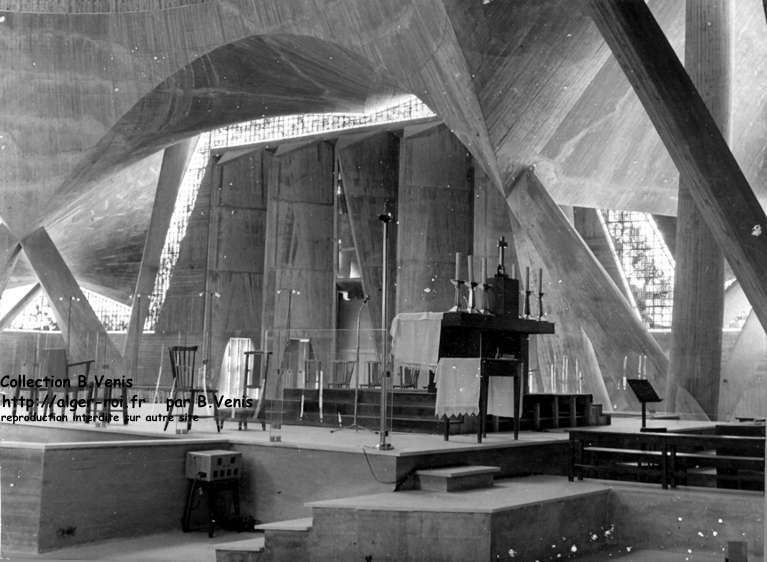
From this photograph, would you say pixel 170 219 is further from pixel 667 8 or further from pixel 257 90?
pixel 667 8

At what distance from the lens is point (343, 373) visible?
1030 centimetres

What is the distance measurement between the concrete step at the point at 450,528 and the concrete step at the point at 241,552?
406 millimetres

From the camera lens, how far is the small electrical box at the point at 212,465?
8250mm

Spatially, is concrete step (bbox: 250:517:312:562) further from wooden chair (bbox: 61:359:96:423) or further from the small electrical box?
wooden chair (bbox: 61:359:96:423)

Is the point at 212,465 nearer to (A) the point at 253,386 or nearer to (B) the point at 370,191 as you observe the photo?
(A) the point at 253,386

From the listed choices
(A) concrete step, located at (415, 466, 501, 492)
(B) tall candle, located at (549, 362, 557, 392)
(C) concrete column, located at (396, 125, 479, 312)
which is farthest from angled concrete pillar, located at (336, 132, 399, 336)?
(A) concrete step, located at (415, 466, 501, 492)

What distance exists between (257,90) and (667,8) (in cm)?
757

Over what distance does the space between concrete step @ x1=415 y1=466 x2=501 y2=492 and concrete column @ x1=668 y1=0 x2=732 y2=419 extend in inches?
232

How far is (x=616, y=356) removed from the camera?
13.4 m

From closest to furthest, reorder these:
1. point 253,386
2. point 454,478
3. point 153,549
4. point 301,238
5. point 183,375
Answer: point 454,478 → point 153,549 → point 253,386 → point 183,375 → point 301,238

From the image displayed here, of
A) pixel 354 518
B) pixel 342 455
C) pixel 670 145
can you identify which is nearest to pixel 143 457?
pixel 342 455

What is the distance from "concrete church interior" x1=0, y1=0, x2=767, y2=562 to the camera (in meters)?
7.24

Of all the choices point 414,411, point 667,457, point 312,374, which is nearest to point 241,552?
point 667,457

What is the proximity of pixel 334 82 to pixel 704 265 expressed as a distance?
7.99m
